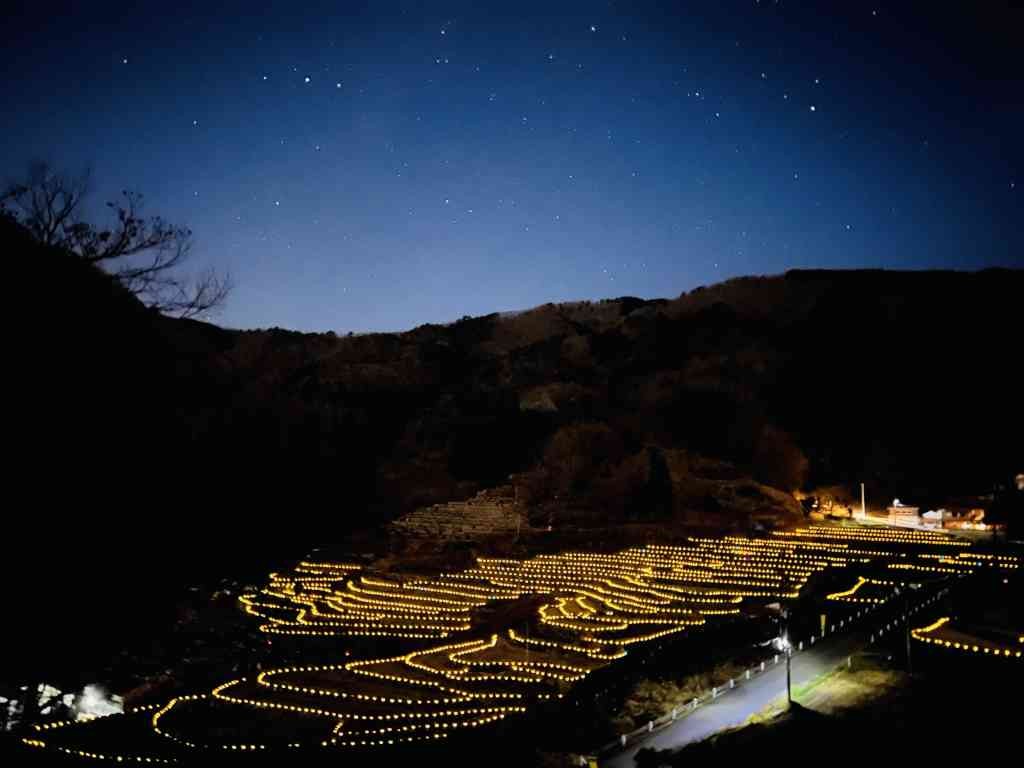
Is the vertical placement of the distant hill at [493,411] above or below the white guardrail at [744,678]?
above

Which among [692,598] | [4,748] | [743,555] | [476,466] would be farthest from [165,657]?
[476,466]

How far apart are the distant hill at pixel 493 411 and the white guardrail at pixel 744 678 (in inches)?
129

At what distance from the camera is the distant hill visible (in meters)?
3.20

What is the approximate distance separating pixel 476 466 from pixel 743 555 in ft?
47.3

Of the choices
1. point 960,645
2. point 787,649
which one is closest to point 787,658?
point 787,649

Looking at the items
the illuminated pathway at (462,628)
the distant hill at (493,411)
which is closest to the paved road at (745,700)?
the illuminated pathway at (462,628)

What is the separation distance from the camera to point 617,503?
940 inches

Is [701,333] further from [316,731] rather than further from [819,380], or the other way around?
[316,731]

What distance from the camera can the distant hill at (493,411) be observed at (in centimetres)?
320

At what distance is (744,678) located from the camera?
860 cm

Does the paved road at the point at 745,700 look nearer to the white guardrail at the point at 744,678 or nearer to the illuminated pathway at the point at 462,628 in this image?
the white guardrail at the point at 744,678

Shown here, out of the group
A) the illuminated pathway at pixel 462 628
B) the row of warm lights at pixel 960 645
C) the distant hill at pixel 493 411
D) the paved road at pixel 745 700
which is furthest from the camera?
the row of warm lights at pixel 960 645

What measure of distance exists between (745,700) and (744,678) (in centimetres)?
66

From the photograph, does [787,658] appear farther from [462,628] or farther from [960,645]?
[462,628]
